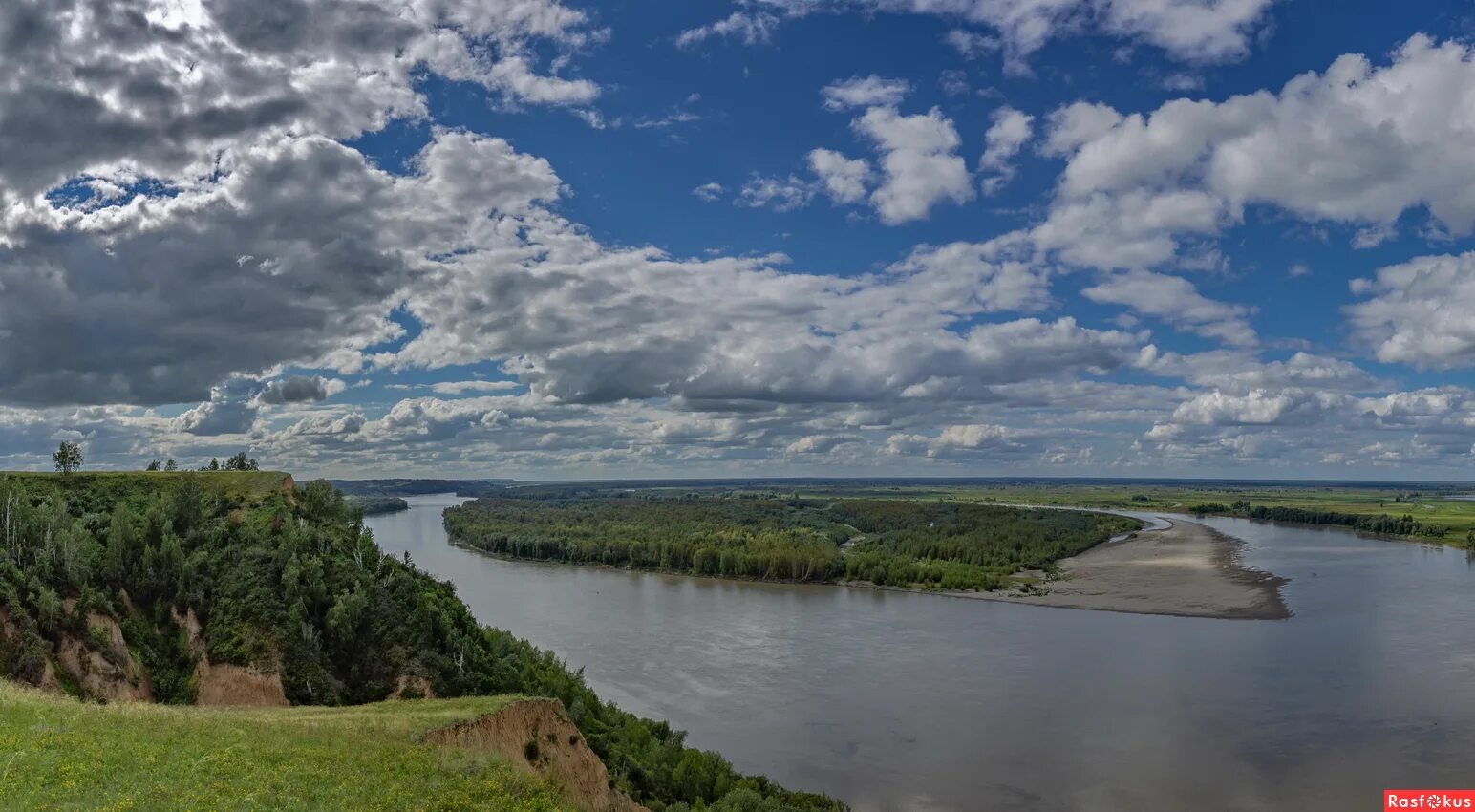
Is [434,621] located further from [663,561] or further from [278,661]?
[663,561]

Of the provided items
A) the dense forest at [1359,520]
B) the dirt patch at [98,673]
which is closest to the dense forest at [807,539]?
the dense forest at [1359,520]

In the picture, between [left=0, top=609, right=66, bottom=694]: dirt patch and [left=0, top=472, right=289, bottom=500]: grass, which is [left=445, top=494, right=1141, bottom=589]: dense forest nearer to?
[left=0, top=472, right=289, bottom=500]: grass

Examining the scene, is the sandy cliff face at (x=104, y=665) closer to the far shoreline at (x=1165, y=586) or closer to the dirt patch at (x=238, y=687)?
the dirt patch at (x=238, y=687)

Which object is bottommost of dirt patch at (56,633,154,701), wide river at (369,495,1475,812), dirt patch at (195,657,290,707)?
wide river at (369,495,1475,812)

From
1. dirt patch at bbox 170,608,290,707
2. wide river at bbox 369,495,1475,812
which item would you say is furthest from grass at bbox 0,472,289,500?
wide river at bbox 369,495,1475,812

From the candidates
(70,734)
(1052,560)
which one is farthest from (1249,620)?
(70,734)

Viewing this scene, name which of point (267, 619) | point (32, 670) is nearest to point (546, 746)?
point (267, 619)

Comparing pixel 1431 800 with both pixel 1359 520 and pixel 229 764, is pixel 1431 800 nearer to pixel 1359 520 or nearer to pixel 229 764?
pixel 229 764
